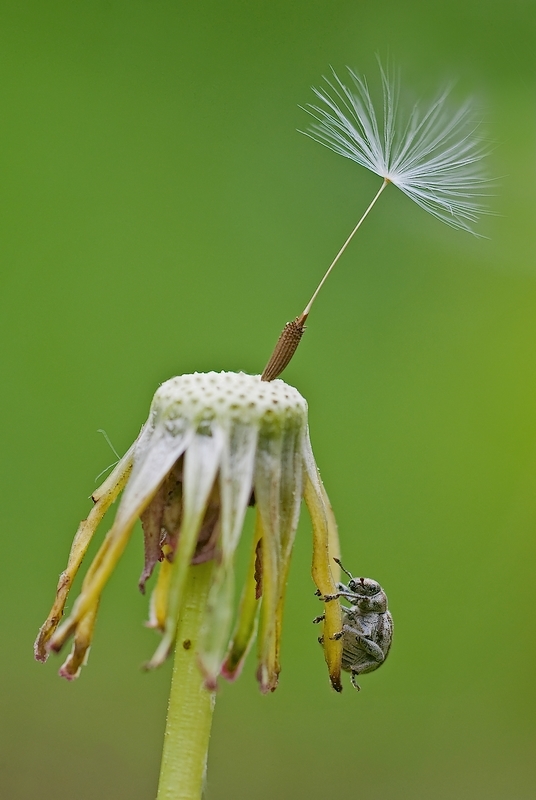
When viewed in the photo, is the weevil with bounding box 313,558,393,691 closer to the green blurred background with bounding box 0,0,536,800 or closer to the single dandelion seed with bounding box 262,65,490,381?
the single dandelion seed with bounding box 262,65,490,381

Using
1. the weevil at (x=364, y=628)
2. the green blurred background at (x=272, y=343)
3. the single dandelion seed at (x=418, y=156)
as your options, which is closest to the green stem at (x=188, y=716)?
the weevil at (x=364, y=628)

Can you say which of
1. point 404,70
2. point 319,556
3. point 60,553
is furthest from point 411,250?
point 319,556

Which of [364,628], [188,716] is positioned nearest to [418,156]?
[364,628]

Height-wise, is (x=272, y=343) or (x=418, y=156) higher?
(x=418, y=156)

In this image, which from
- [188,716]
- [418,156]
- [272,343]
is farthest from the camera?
[272,343]

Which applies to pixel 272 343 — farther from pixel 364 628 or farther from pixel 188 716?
pixel 188 716

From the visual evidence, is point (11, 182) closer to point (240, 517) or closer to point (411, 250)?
point (411, 250)
